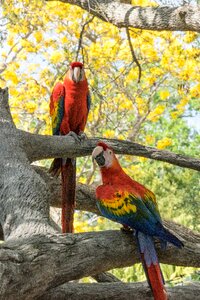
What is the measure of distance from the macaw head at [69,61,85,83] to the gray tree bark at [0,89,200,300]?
0.45 m

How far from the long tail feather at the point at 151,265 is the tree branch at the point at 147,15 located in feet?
5.32

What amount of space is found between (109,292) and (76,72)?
1.43 m

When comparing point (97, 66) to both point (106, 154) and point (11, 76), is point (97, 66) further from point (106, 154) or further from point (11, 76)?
point (106, 154)

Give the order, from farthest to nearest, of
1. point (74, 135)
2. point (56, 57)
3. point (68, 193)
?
point (56, 57), point (74, 135), point (68, 193)

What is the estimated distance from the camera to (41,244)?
6.38 feet

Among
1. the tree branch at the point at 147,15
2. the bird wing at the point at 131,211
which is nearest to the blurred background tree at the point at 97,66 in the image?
the tree branch at the point at 147,15

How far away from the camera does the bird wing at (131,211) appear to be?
86.2 inches

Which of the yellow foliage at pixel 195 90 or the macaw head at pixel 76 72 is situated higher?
the yellow foliage at pixel 195 90

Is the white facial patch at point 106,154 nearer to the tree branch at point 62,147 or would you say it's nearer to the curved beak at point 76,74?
the tree branch at point 62,147

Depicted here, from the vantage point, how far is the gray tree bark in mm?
1869

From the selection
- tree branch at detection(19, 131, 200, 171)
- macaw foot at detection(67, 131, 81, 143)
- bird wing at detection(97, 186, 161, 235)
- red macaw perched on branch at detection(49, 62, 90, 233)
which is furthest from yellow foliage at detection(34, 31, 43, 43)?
bird wing at detection(97, 186, 161, 235)

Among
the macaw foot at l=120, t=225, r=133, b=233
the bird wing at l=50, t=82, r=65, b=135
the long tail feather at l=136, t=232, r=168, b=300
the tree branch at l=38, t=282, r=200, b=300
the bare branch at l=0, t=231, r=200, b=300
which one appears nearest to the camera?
the bare branch at l=0, t=231, r=200, b=300

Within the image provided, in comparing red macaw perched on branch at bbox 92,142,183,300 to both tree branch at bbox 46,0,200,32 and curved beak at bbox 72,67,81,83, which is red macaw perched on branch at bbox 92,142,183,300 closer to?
curved beak at bbox 72,67,81,83

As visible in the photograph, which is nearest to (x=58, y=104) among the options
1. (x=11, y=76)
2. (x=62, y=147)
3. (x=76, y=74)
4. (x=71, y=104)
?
(x=71, y=104)
